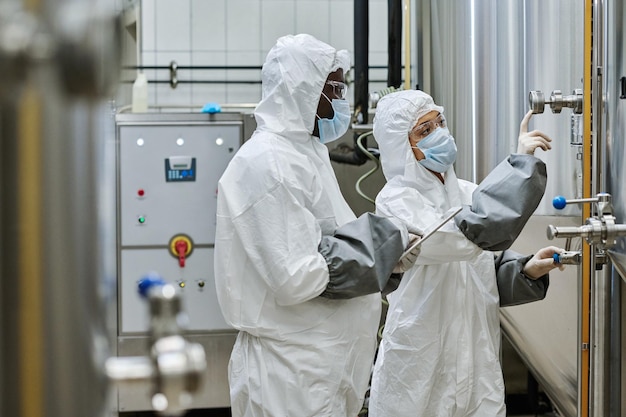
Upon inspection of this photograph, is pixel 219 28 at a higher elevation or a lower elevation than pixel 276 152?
higher

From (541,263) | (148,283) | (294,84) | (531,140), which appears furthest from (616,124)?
(148,283)

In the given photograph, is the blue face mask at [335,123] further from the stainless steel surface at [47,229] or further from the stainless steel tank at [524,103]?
the stainless steel surface at [47,229]

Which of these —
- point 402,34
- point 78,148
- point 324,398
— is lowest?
point 324,398

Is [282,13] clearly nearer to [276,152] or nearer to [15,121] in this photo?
[276,152]

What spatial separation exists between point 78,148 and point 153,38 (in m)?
4.23

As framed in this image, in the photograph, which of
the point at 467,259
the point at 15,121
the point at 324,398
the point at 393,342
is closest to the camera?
the point at 15,121

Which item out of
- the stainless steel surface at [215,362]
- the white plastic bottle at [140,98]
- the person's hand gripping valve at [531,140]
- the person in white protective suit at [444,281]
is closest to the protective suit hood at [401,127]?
the person in white protective suit at [444,281]

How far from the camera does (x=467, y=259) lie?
69.3 inches

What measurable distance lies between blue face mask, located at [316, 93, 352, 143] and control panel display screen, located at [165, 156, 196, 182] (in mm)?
1565

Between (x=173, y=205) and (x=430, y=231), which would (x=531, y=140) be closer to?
(x=430, y=231)

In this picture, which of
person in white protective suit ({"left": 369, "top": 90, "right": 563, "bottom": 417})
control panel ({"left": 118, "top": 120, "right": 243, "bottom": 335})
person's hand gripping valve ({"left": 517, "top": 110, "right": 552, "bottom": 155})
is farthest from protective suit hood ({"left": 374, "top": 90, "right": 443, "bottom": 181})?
control panel ({"left": 118, "top": 120, "right": 243, "bottom": 335})

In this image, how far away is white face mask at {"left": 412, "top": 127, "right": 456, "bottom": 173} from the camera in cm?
189

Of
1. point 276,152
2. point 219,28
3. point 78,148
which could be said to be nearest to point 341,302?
point 276,152

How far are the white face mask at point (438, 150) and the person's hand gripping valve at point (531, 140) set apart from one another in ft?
A: 0.64
